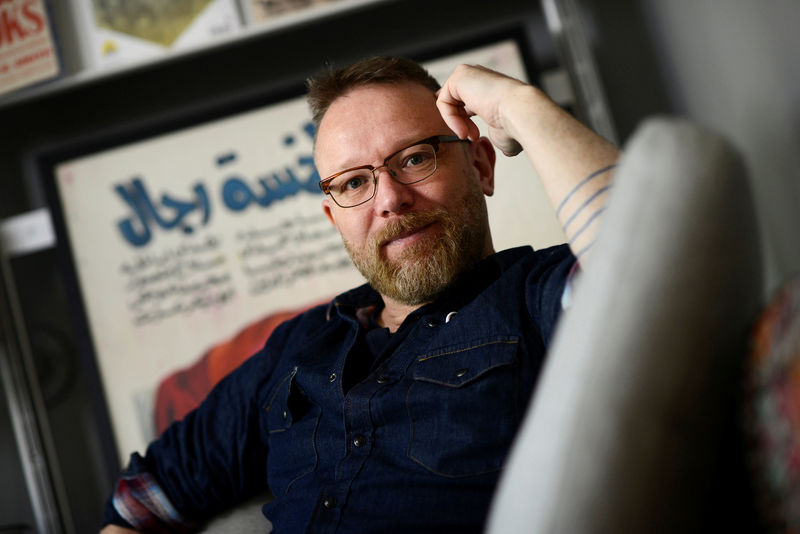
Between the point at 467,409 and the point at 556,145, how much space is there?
38 cm

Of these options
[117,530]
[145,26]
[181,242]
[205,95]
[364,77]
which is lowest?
[117,530]

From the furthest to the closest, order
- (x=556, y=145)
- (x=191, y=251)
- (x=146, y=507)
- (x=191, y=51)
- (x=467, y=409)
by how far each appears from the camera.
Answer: (x=191, y=251), (x=191, y=51), (x=146, y=507), (x=467, y=409), (x=556, y=145)

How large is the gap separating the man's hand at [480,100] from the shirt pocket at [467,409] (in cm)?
31

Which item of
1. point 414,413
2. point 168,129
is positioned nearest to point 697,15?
point 414,413

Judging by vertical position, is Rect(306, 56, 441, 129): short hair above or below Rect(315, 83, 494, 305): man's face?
above

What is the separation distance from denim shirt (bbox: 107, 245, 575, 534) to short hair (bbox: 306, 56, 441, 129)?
0.40 m

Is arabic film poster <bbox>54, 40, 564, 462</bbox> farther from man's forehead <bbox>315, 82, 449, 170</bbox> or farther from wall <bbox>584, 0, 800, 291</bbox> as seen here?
wall <bbox>584, 0, 800, 291</bbox>

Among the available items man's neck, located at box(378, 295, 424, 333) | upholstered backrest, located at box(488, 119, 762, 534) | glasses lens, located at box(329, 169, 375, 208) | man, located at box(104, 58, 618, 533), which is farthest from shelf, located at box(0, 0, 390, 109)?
upholstered backrest, located at box(488, 119, 762, 534)

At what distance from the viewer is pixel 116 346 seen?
218 centimetres

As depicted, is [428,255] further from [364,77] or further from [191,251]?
[191,251]

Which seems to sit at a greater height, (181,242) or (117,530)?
(181,242)

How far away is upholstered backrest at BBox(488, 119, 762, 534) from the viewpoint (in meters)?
0.51

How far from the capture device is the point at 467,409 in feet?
3.12

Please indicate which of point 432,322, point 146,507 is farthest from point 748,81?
point 146,507
